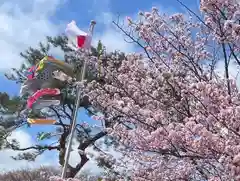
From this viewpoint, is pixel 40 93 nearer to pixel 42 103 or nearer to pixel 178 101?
pixel 42 103

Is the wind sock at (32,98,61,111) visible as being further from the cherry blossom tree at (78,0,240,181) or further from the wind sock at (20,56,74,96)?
the cherry blossom tree at (78,0,240,181)

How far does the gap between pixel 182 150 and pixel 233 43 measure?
3.66 feet

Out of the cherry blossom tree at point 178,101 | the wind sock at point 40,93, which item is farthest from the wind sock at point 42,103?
the cherry blossom tree at point 178,101

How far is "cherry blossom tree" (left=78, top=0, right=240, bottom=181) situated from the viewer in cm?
330

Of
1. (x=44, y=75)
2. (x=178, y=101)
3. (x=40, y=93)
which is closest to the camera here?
(x=178, y=101)

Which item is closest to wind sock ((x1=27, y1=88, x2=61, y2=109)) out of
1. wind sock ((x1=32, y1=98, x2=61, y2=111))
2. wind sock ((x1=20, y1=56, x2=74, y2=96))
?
wind sock ((x1=32, y1=98, x2=61, y2=111))

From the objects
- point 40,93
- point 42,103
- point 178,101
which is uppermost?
point 40,93

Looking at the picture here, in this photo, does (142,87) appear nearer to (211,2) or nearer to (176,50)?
(176,50)

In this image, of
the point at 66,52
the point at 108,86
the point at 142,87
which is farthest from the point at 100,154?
the point at 66,52

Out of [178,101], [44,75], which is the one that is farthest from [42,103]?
[178,101]

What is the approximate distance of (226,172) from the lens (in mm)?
3225

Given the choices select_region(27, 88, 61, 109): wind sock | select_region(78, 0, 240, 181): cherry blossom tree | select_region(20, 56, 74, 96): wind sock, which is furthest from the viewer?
select_region(20, 56, 74, 96): wind sock

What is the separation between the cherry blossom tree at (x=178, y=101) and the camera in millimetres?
3305

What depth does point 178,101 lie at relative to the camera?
4430 millimetres
